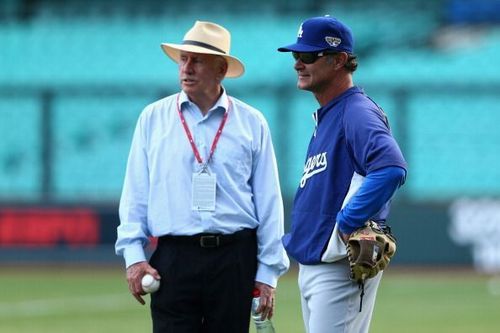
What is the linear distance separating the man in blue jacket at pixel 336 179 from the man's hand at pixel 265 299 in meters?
0.31

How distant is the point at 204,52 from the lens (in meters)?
6.36

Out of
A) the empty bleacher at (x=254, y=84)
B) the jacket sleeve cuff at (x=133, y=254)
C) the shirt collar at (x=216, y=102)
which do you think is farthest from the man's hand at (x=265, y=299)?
the empty bleacher at (x=254, y=84)

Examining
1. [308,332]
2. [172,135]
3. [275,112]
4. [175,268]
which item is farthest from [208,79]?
[275,112]

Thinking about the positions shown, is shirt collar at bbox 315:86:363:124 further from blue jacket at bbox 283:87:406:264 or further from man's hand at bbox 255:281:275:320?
man's hand at bbox 255:281:275:320

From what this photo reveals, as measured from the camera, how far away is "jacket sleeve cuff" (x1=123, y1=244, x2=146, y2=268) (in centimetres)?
622

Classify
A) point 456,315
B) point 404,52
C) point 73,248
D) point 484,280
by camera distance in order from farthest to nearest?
point 404,52
point 73,248
point 484,280
point 456,315

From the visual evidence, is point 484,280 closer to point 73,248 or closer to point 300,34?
point 73,248

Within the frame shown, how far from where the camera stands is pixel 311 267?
5988mm

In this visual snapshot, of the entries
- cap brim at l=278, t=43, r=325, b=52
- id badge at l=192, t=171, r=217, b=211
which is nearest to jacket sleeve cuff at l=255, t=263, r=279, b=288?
id badge at l=192, t=171, r=217, b=211

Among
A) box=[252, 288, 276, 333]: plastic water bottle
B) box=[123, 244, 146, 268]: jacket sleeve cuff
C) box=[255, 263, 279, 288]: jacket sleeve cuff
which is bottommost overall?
box=[252, 288, 276, 333]: plastic water bottle

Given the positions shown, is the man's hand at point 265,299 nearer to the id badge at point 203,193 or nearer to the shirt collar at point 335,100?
the id badge at point 203,193

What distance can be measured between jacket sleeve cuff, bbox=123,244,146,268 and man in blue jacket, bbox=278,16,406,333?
2.28ft

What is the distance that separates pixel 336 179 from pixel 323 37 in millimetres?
669

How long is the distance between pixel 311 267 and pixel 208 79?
1114mm
